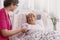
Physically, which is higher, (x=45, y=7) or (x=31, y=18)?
(x=45, y=7)

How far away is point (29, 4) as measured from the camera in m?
2.54

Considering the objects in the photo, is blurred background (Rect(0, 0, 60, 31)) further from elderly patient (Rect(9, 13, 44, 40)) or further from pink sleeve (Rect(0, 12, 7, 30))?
pink sleeve (Rect(0, 12, 7, 30))

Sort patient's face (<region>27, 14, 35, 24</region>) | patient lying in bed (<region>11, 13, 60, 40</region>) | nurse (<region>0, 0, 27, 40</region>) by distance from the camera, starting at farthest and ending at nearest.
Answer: patient's face (<region>27, 14, 35, 24</region>) < patient lying in bed (<region>11, 13, 60, 40</region>) < nurse (<region>0, 0, 27, 40</region>)

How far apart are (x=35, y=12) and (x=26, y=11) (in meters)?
0.15

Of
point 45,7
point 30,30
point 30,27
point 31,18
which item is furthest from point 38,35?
point 45,7

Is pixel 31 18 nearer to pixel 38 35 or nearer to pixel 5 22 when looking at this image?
pixel 38 35

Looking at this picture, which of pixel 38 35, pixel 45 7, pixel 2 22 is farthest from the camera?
pixel 45 7

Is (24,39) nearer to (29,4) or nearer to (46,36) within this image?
(46,36)

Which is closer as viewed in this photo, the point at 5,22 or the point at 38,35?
the point at 5,22

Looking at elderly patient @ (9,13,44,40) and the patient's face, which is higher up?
the patient's face

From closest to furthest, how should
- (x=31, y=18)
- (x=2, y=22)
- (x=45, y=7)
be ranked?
(x=2, y=22)
(x=31, y=18)
(x=45, y=7)

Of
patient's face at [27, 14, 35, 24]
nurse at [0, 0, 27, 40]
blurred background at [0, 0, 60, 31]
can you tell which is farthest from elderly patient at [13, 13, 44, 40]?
blurred background at [0, 0, 60, 31]

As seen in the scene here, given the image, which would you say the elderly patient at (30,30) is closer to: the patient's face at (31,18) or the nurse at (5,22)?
the patient's face at (31,18)

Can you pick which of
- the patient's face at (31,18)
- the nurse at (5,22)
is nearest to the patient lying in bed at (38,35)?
the nurse at (5,22)
